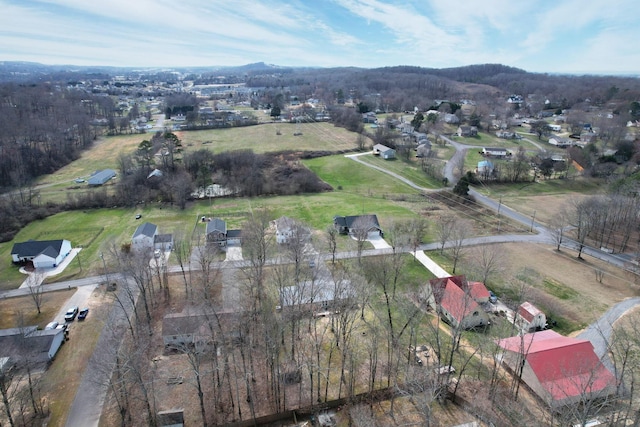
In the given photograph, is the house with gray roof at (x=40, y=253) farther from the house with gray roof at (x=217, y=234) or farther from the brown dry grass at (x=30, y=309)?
the house with gray roof at (x=217, y=234)

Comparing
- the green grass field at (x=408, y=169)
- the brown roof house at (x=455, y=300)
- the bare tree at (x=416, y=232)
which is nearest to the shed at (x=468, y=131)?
→ the green grass field at (x=408, y=169)

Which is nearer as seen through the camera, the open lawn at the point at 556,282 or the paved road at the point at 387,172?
the open lawn at the point at 556,282

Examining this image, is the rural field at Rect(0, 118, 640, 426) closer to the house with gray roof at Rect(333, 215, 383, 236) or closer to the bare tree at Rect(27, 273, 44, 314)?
the bare tree at Rect(27, 273, 44, 314)

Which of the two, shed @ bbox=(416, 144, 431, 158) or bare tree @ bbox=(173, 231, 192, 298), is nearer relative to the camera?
bare tree @ bbox=(173, 231, 192, 298)

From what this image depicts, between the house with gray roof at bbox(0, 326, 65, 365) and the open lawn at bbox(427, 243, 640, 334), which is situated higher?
the open lawn at bbox(427, 243, 640, 334)

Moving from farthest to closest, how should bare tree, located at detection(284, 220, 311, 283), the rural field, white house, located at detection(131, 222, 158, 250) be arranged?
white house, located at detection(131, 222, 158, 250), bare tree, located at detection(284, 220, 311, 283), the rural field

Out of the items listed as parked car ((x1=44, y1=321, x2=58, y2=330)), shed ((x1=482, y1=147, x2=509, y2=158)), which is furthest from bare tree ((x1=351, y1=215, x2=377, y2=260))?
shed ((x1=482, y1=147, x2=509, y2=158))

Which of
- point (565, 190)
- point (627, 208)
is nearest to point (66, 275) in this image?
point (627, 208)

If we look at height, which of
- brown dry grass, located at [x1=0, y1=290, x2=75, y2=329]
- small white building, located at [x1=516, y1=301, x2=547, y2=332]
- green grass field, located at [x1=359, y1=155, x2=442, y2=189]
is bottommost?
brown dry grass, located at [x1=0, y1=290, x2=75, y2=329]

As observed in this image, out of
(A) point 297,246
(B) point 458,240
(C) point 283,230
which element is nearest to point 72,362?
(A) point 297,246
